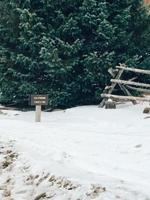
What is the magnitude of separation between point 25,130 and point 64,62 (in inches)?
306

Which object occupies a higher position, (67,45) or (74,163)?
(67,45)

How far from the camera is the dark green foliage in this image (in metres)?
19.4

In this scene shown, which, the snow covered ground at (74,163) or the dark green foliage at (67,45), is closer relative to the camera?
the snow covered ground at (74,163)

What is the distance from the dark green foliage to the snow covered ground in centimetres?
550

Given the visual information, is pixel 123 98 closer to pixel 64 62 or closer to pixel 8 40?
pixel 64 62

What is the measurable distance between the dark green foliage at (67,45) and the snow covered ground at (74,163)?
216 inches

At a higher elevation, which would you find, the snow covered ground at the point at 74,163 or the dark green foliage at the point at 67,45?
the dark green foliage at the point at 67,45

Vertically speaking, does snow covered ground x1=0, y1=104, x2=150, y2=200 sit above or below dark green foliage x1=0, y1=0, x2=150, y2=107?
below

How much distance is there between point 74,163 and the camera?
30.8ft

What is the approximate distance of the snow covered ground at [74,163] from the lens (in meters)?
7.72

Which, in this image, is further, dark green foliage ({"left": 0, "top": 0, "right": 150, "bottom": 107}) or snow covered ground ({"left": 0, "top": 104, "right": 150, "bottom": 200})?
dark green foliage ({"left": 0, "top": 0, "right": 150, "bottom": 107})

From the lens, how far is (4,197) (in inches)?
340

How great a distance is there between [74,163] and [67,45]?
1044 centimetres

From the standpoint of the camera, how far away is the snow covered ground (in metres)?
7.72
